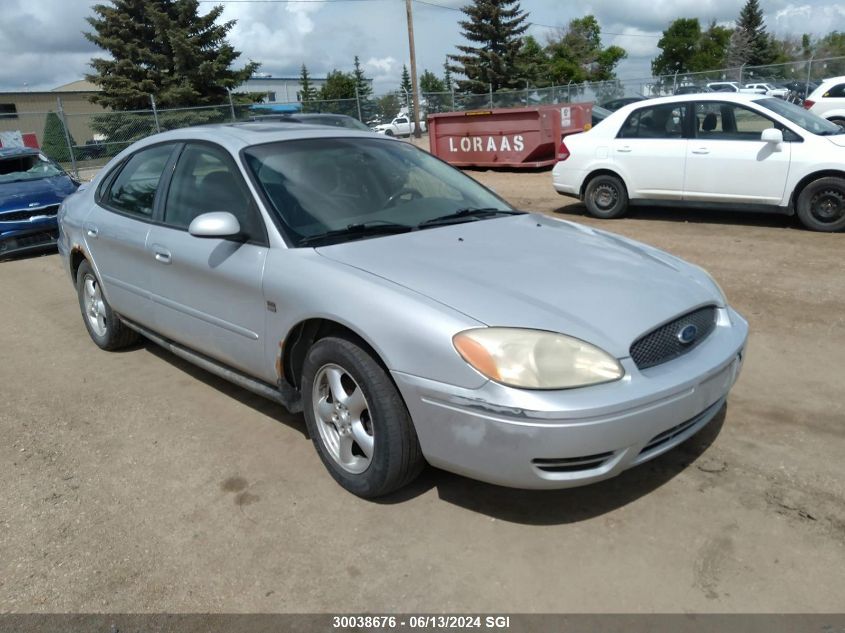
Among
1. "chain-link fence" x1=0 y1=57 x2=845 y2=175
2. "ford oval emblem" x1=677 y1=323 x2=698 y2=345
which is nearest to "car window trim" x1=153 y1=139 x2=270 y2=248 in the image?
"ford oval emblem" x1=677 y1=323 x2=698 y2=345

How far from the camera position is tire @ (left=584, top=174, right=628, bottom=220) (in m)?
9.14

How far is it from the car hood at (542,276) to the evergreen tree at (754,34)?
262 feet

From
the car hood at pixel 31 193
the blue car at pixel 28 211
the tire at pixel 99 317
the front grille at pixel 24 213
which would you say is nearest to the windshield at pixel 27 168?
the blue car at pixel 28 211

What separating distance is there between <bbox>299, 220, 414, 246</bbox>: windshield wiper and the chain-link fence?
673 inches

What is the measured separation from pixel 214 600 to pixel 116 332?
310 centimetres

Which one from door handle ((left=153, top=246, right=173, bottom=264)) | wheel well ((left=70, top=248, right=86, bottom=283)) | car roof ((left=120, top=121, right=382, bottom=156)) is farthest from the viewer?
wheel well ((left=70, top=248, right=86, bottom=283))

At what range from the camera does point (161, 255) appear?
13.4ft

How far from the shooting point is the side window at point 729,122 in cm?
802

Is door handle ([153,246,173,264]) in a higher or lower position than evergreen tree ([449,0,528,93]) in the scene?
lower

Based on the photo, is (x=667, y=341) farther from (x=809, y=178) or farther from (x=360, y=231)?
(x=809, y=178)

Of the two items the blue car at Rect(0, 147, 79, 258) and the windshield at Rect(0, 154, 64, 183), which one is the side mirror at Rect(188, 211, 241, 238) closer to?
the blue car at Rect(0, 147, 79, 258)

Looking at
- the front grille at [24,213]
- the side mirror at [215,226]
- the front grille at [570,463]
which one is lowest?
the front grille at [570,463]

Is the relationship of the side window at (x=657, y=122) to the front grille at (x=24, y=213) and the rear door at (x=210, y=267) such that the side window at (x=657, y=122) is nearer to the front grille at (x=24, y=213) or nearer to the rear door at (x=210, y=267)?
the rear door at (x=210, y=267)

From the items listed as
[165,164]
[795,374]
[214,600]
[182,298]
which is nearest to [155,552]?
[214,600]
